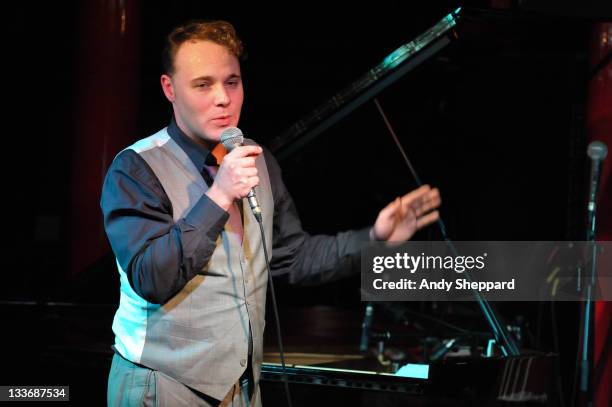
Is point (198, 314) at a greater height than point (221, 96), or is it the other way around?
point (221, 96)

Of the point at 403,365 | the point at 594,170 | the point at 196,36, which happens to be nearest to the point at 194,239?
the point at 196,36

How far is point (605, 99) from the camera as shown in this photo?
3.29 m

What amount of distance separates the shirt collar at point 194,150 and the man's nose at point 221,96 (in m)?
0.14

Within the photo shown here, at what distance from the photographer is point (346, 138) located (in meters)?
5.37

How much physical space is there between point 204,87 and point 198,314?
59cm

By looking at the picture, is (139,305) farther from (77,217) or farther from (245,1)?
(245,1)

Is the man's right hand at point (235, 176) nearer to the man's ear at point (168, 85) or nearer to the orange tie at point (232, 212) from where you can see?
the orange tie at point (232, 212)

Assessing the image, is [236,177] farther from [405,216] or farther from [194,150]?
[405,216]

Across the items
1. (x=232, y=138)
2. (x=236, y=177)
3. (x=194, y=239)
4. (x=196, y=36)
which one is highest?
(x=196, y=36)

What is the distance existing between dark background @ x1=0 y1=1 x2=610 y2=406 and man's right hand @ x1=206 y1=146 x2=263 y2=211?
12.3 ft

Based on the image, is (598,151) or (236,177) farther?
(598,151)

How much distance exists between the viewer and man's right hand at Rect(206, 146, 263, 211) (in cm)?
165

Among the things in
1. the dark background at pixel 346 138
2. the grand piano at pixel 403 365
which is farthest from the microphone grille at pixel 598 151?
the dark background at pixel 346 138

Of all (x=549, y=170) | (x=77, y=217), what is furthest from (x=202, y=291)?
(x=549, y=170)
